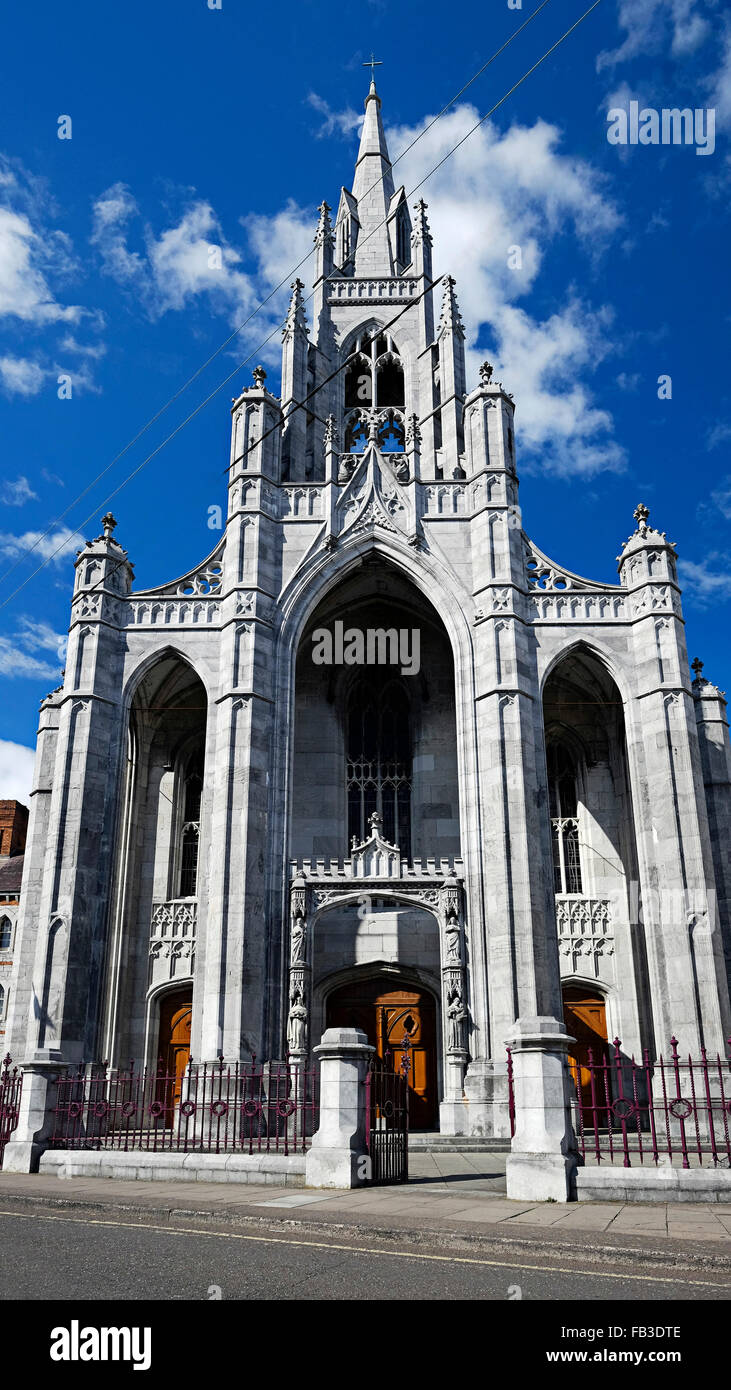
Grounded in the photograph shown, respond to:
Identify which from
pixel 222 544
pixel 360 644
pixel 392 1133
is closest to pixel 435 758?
pixel 360 644

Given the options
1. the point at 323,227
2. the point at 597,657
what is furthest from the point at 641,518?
the point at 323,227

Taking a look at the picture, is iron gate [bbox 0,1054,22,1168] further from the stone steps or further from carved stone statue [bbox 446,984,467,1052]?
carved stone statue [bbox 446,984,467,1052]

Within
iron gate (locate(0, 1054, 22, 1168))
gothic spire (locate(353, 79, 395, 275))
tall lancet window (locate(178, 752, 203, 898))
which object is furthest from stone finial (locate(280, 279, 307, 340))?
iron gate (locate(0, 1054, 22, 1168))

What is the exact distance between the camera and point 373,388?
31.9 m

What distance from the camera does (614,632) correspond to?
24.9m

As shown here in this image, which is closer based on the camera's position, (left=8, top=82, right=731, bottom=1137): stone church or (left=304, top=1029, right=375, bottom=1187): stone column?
(left=304, top=1029, right=375, bottom=1187): stone column

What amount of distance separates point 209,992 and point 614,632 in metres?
12.8

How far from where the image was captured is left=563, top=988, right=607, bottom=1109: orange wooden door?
24.3m

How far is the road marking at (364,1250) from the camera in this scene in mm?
6547

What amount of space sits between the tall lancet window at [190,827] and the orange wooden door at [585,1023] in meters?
9.82

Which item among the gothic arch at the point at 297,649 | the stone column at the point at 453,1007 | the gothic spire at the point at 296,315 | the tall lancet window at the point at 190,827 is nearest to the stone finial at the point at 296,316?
the gothic spire at the point at 296,315

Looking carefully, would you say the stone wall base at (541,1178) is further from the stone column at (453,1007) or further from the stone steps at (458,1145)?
the stone column at (453,1007)

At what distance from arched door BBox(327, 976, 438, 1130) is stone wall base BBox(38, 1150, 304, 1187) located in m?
10.5

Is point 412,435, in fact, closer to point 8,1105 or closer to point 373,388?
point 373,388
